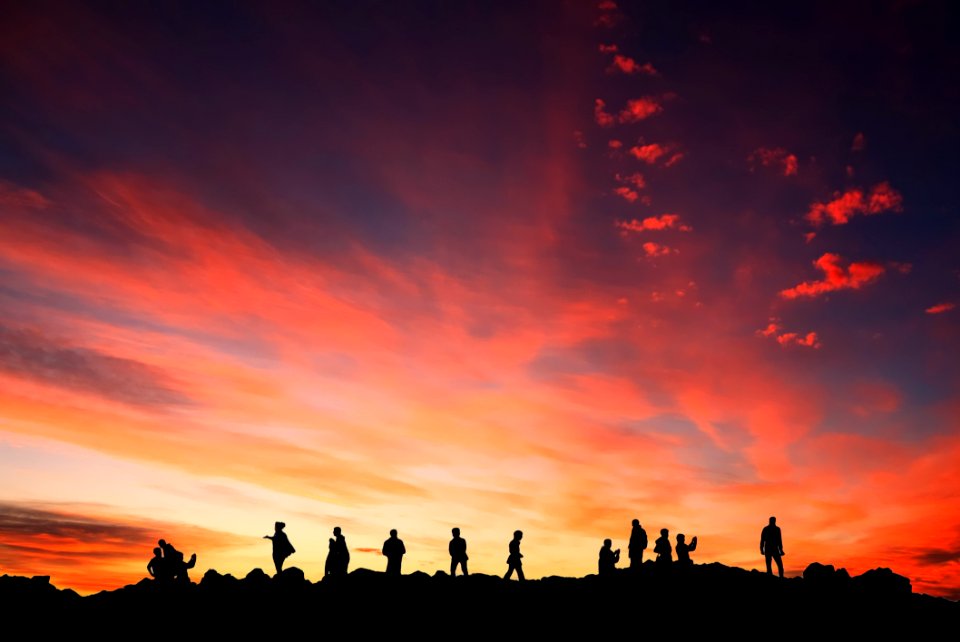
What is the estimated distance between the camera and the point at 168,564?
25250 mm

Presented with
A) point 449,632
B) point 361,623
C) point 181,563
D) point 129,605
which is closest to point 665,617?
point 449,632

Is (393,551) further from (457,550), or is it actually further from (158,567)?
(158,567)

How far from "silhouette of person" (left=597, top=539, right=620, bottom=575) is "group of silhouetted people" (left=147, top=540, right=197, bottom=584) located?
1546 centimetres

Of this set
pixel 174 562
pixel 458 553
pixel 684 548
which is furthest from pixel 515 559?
pixel 174 562

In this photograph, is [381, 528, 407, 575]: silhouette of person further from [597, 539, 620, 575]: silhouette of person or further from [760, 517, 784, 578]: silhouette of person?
[760, 517, 784, 578]: silhouette of person

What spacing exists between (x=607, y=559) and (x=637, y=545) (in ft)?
4.75

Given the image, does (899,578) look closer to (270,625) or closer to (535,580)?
(535,580)

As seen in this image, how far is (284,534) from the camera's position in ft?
83.7

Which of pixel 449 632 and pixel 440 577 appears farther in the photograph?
pixel 440 577

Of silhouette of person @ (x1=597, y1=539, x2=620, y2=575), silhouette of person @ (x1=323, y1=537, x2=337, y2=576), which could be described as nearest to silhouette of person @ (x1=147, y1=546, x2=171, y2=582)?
silhouette of person @ (x1=323, y1=537, x2=337, y2=576)

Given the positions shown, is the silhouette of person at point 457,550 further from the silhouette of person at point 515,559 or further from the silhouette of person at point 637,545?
the silhouette of person at point 637,545

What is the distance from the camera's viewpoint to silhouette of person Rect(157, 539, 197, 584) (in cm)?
2511

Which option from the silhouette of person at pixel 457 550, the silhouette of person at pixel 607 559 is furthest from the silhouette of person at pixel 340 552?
the silhouette of person at pixel 607 559

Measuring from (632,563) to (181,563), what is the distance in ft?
57.2
